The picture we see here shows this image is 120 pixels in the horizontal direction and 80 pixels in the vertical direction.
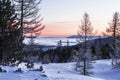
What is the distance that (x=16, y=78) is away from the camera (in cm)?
1369

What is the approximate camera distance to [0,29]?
2502 cm

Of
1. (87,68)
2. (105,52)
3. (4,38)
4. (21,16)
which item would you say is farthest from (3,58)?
(105,52)

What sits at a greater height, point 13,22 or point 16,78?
point 13,22

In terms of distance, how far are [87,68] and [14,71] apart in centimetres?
2190

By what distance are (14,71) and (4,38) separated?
10.1 meters

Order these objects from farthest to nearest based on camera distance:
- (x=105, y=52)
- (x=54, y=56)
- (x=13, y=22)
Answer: (x=54, y=56)
(x=105, y=52)
(x=13, y=22)

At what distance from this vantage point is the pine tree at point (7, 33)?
81.5 feet

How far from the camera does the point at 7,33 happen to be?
83.1ft

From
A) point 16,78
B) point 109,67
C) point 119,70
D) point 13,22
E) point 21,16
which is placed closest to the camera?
point 16,78

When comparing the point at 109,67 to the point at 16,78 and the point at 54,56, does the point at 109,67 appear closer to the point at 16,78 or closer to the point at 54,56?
the point at 16,78

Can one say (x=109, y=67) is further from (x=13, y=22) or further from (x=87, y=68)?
(x=13, y=22)

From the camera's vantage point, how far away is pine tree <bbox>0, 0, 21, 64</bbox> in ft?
81.5

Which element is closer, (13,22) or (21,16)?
(13,22)

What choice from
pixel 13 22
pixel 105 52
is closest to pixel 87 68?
pixel 13 22
